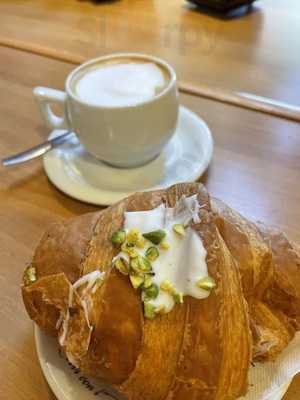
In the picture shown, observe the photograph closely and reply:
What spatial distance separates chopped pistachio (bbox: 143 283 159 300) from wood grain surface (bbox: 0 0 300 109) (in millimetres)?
641

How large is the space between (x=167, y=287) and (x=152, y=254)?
0.10 ft

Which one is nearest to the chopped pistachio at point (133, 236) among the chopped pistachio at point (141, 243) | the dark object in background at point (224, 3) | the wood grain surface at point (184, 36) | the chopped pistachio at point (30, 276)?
the chopped pistachio at point (141, 243)

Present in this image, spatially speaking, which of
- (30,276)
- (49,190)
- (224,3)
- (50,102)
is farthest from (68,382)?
(224,3)

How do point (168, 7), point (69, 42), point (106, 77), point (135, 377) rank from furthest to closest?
point (168, 7) → point (69, 42) → point (106, 77) → point (135, 377)

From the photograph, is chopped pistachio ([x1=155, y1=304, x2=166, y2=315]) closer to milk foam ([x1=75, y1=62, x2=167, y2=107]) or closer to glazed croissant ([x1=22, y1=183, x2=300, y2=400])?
glazed croissant ([x1=22, y1=183, x2=300, y2=400])

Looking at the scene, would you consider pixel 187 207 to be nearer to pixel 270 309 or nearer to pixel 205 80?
pixel 270 309

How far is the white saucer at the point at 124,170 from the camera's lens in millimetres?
710

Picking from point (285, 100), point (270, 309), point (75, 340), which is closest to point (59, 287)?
point (75, 340)

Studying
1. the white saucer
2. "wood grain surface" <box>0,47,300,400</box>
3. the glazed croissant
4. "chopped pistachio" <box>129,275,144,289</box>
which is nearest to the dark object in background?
"wood grain surface" <box>0,47,300,400</box>

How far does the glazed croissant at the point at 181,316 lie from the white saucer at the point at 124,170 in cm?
25

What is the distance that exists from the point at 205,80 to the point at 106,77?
1.07ft

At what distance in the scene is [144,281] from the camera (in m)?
0.40

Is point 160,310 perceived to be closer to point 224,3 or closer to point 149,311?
point 149,311

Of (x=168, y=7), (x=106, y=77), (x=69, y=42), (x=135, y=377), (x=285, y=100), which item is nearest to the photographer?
(x=135, y=377)
